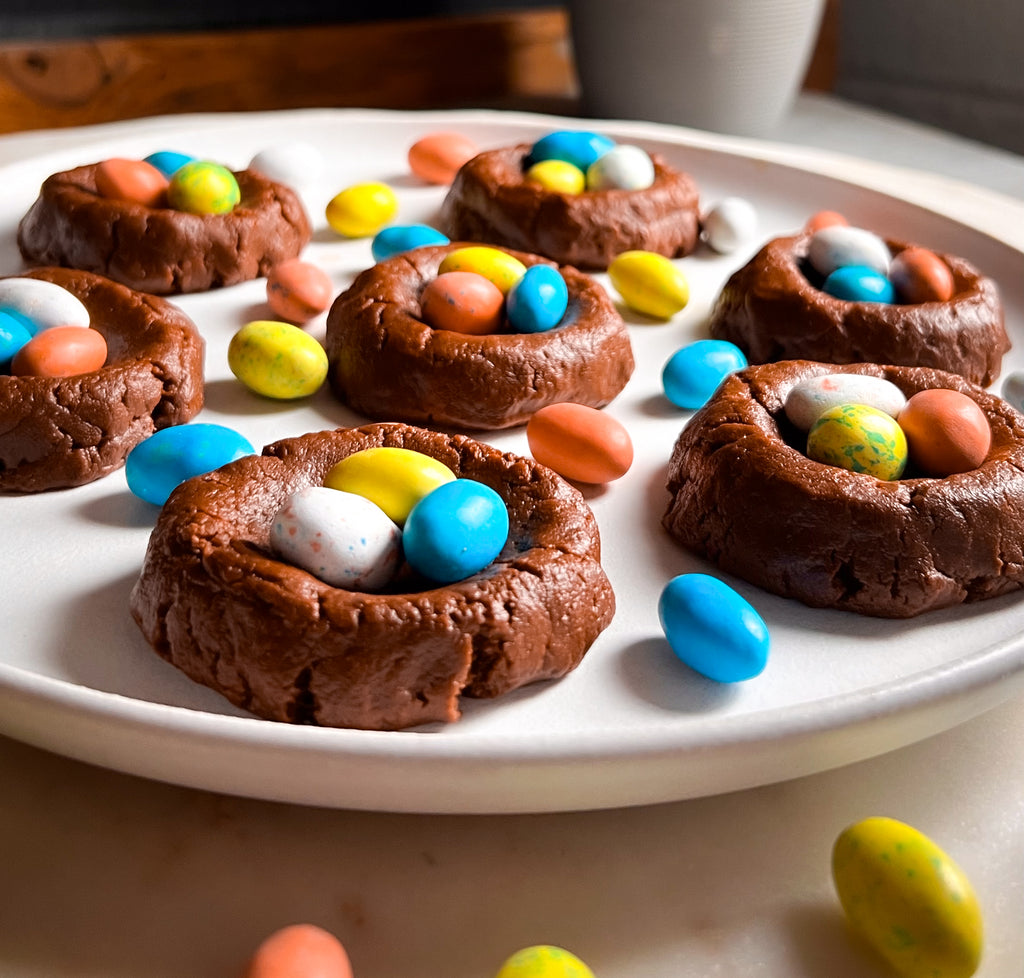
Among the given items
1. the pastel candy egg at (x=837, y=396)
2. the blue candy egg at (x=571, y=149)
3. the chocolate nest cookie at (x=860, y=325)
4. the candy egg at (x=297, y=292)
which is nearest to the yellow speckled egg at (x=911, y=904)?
the pastel candy egg at (x=837, y=396)

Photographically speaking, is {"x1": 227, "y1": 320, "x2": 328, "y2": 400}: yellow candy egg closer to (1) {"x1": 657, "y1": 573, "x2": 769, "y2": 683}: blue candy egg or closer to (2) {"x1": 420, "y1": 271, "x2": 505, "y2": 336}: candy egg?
(2) {"x1": 420, "y1": 271, "x2": 505, "y2": 336}: candy egg

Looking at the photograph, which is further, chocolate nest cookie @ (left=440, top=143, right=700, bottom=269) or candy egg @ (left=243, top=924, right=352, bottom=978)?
chocolate nest cookie @ (left=440, top=143, right=700, bottom=269)

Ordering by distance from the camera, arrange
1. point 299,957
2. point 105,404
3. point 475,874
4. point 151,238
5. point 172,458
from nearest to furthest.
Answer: point 299,957
point 475,874
point 172,458
point 105,404
point 151,238

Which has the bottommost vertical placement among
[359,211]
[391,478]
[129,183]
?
[359,211]

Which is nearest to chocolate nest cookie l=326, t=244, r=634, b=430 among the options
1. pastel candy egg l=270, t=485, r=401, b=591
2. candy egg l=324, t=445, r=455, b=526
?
candy egg l=324, t=445, r=455, b=526

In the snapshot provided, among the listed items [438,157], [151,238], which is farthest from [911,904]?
[438,157]

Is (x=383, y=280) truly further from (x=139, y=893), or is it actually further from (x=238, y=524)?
(x=139, y=893)

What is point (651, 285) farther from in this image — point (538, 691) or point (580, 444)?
point (538, 691)
